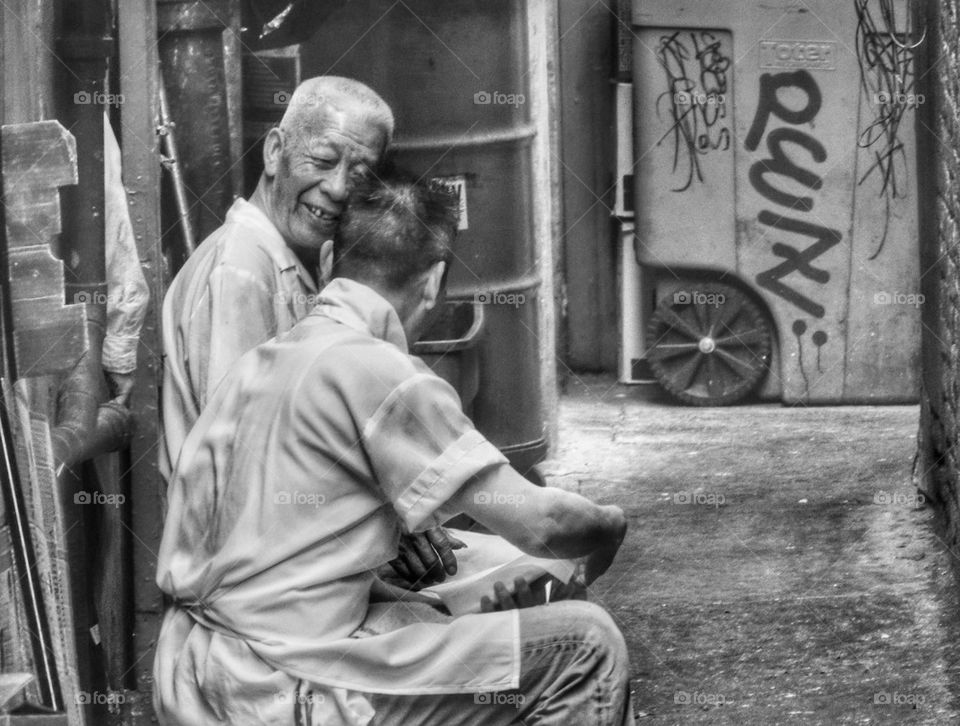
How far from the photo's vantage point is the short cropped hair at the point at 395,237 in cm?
213

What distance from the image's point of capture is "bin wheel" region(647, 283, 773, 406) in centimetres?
528

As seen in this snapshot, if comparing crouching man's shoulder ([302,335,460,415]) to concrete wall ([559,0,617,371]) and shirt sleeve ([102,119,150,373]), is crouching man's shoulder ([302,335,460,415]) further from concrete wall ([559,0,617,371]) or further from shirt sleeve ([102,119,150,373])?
concrete wall ([559,0,617,371])

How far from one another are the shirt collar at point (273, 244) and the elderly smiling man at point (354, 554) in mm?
697

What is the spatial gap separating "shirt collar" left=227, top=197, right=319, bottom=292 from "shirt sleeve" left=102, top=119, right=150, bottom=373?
28 cm

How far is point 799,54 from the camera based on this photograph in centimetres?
520

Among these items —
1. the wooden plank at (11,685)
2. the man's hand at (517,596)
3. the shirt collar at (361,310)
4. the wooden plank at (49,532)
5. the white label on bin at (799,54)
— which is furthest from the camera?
the white label on bin at (799,54)

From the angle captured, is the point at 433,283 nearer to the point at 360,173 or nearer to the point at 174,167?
the point at 360,173

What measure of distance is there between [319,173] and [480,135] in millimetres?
1471

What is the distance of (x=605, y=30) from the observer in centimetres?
537

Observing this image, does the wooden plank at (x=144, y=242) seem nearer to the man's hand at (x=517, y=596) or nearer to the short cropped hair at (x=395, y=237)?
the short cropped hair at (x=395, y=237)

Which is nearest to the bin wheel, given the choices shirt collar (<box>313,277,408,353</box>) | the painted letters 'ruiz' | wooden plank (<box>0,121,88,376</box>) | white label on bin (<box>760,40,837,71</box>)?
the painted letters 'ruiz'

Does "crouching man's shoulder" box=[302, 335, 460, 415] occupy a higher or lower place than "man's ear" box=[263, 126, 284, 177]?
Result: lower

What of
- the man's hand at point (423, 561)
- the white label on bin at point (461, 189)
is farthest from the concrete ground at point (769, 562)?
the man's hand at point (423, 561)

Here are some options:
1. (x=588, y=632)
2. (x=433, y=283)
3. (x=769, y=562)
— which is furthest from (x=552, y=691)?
(x=769, y=562)
